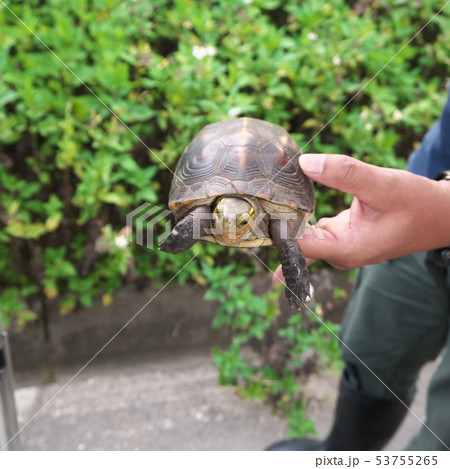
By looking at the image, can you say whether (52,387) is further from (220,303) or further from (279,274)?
(279,274)

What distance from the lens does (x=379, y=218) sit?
545 mm

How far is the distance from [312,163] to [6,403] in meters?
0.65

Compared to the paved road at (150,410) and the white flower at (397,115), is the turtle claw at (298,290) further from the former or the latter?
the paved road at (150,410)

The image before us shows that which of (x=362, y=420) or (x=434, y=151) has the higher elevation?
(x=434, y=151)

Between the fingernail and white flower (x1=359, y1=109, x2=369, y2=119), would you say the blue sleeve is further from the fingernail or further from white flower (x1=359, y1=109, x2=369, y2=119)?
the fingernail

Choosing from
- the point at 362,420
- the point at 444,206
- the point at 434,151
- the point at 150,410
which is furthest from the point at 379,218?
the point at 150,410

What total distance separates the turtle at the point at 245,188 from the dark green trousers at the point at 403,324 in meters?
0.39

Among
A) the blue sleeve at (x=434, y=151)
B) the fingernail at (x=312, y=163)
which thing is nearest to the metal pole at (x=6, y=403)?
the fingernail at (x=312, y=163)

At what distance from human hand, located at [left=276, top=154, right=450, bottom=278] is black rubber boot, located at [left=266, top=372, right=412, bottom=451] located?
0.46 meters

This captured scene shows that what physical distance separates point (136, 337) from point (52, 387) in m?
0.27

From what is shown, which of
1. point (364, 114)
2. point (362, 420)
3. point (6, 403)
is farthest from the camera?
point (362, 420)

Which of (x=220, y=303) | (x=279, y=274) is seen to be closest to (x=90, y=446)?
(x=220, y=303)

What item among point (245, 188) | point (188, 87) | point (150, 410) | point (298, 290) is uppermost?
point (188, 87)

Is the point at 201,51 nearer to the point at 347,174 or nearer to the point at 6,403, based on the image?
the point at 347,174
